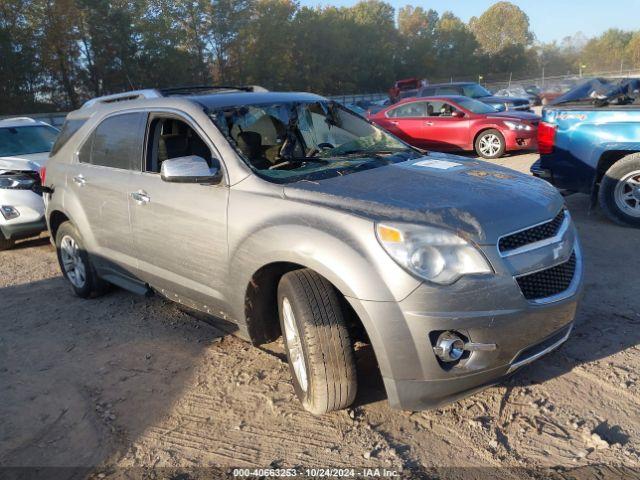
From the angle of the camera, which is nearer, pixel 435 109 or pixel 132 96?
pixel 132 96

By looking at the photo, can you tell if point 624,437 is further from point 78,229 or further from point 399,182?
point 78,229

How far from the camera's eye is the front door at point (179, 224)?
3.48m

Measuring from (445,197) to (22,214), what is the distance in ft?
19.7

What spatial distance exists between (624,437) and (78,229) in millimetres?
4417

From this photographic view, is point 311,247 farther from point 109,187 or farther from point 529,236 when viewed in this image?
point 109,187

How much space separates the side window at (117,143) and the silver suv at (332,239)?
0.06ft

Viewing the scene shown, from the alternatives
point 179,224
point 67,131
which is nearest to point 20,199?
point 67,131

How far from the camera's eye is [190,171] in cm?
342

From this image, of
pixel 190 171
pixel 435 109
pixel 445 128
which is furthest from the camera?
pixel 435 109

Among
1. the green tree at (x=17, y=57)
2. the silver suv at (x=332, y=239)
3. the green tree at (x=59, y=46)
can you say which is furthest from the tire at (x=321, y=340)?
the green tree at (x=59, y=46)

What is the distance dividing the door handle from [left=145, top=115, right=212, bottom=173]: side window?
0.18m

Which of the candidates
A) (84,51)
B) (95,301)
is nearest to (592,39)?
(84,51)

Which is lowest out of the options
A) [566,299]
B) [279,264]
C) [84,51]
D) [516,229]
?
[566,299]

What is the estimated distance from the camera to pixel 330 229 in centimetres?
280
